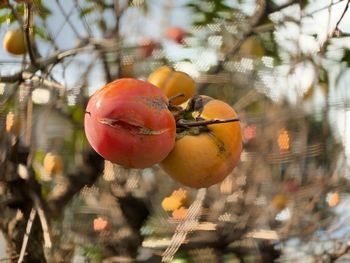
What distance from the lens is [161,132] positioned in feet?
2.02

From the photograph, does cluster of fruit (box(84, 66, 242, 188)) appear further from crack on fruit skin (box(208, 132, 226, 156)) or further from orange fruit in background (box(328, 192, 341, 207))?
orange fruit in background (box(328, 192, 341, 207))

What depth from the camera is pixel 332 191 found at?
1861 mm

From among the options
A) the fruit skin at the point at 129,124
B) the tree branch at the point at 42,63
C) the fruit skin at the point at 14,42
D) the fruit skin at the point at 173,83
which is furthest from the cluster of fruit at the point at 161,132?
the fruit skin at the point at 14,42

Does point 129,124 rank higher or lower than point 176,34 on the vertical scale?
higher

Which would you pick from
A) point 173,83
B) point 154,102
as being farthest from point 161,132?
point 173,83

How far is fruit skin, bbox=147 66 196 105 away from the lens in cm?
85

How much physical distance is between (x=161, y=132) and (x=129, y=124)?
4 cm

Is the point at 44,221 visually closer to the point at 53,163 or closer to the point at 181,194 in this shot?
the point at 53,163

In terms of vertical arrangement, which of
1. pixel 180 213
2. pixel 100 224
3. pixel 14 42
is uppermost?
pixel 14 42

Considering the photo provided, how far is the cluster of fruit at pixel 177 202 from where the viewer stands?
1.74m

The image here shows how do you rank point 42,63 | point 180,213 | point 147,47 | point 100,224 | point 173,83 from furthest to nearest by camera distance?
point 100,224, point 180,213, point 147,47, point 42,63, point 173,83

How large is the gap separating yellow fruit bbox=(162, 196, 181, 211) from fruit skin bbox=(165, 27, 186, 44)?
0.53 meters

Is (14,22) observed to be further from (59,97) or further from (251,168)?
(251,168)

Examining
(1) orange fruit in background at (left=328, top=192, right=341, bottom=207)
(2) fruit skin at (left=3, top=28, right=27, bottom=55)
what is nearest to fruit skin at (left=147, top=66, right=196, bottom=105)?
(2) fruit skin at (left=3, top=28, right=27, bottom=55)
